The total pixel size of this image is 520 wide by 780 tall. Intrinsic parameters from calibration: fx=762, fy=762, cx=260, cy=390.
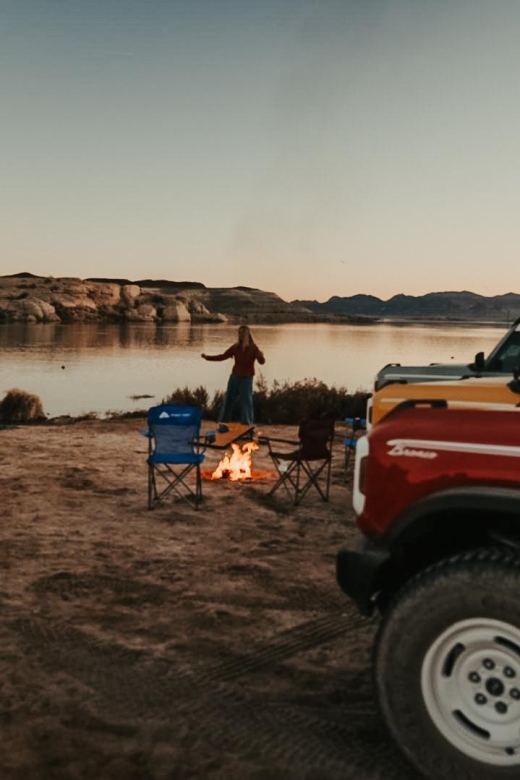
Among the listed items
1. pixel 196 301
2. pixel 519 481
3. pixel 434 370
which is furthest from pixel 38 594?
pixel 196 301

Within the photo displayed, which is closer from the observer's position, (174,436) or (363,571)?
(363,571)

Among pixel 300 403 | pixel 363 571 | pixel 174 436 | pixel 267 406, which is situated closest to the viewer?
pixel 363 571

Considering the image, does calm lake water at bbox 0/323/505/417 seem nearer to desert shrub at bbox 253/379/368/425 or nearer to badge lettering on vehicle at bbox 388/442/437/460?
desert shrub at bbox 253/379/368/425

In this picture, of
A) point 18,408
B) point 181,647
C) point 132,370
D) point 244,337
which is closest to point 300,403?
point 244,337

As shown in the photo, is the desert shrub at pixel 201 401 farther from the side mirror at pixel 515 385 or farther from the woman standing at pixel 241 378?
the side mirror at pixel 515 385

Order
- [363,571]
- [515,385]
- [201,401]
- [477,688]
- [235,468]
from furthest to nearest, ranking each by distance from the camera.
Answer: [201,401] < [235,468] < [515,385] < [363,571] < [477,688]

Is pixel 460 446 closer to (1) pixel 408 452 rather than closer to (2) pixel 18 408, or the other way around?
(1) pixel 408 452

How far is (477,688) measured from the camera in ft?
9.34

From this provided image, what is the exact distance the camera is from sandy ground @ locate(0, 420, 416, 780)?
132 inches

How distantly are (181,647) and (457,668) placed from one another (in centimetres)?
206

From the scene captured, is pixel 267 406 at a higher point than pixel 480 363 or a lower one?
lower

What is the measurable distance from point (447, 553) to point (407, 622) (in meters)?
0.52

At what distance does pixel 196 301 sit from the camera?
181 meters

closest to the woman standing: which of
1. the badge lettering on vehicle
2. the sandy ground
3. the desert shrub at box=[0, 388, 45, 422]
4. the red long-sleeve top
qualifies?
the red long-sleeve top
